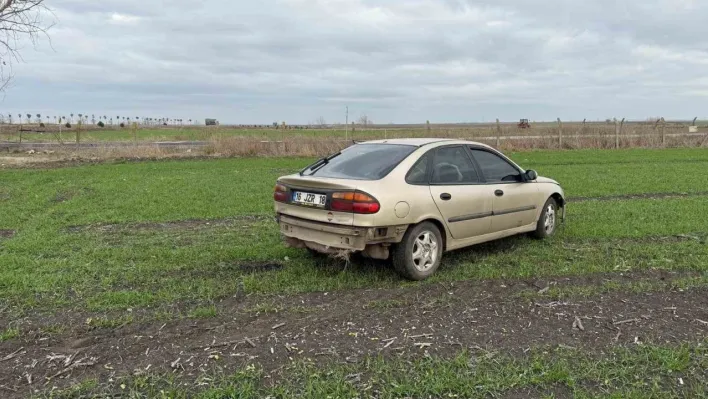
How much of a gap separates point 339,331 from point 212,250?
323cm

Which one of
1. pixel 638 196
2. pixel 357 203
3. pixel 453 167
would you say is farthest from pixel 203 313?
pixel 638 196

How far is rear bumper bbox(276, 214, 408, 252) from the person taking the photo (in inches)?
197

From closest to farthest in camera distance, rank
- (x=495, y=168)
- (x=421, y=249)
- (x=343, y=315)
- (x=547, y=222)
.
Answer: (x=343, y=315), (x=421, y=249), (x=495, y=168), (x=547, y=222)

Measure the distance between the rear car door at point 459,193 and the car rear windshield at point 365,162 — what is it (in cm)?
43

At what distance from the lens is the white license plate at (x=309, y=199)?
5212 millimetres

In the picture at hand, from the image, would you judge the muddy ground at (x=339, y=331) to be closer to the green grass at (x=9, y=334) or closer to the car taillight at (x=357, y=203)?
the green grass at (x=9, y=334)

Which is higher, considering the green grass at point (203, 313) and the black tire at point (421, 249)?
the black tire at point (421, 249)

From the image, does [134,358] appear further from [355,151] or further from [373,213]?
[355,151]

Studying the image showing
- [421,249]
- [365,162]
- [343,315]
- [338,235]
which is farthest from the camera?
[365,162]

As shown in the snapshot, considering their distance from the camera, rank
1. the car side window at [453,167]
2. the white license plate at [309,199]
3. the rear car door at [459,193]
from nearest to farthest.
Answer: the white license plate at [309,199], the rear car door at [459,193], the car side window at [453,167]

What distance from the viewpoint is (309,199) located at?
535cm

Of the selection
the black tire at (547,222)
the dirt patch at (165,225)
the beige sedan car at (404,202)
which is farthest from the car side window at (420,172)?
the dirt patch at (165,225)

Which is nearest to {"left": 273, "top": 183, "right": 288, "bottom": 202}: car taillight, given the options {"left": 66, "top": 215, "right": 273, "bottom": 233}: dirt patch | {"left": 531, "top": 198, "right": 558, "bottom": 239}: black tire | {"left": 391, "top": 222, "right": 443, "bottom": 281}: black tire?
{"left": 391, "top": 222, "right": 443, "bottom": 281}: black tire

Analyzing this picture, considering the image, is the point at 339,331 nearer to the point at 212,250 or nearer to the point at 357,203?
the point at 357,203
